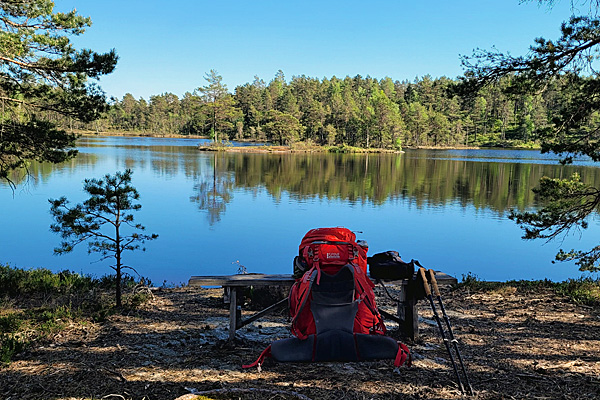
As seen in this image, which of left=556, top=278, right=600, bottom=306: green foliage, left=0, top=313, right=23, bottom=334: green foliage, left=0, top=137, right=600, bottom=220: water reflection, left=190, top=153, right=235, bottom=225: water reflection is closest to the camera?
left=0, top=313, right=23, bottom=334: green foliage

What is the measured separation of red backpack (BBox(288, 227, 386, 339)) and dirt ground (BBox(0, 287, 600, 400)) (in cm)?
34

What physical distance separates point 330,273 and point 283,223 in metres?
11.9

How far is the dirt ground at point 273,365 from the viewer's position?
9.97ft

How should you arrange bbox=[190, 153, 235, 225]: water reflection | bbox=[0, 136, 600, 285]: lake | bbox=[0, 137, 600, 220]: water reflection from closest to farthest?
bbox=[0, 136, 600, 285]: lake → bbox=[190, 153, 235, 225]: water reflection → bbox=[0, 137, 600, 220]: water reflection

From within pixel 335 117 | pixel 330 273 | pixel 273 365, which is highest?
pixel 335 117

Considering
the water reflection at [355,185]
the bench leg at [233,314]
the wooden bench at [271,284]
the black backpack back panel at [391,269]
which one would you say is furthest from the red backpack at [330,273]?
the water reflection at [355,185]

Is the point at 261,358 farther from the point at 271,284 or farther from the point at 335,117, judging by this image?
the point at 335,117

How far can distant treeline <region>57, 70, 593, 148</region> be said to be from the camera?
75.1 m

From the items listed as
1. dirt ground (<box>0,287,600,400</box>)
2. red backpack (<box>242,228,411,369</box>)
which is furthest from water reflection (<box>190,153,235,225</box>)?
red backpack (<box>242,228,411,369</box>)

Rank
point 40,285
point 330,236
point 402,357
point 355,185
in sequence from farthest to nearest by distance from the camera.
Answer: point 355,185, point 40,285, point 330,236, point 402,357

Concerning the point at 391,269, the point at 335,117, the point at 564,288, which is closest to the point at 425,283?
the point at 391,269

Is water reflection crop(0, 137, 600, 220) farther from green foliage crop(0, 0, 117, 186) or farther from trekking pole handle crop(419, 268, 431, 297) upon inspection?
trekking pole handle crop(419, 268, 431, 297)

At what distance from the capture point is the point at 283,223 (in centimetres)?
1552

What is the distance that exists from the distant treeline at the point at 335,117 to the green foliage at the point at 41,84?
196ft
